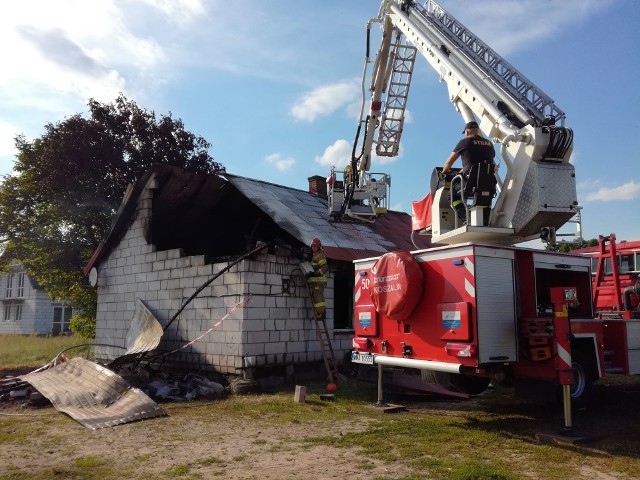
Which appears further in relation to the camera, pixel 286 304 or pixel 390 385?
pixel 286 304

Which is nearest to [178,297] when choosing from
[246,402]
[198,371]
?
[198,371]

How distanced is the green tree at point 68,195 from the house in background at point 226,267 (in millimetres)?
7789

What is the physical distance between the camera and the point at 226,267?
11.2m

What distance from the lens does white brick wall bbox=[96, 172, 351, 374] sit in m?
11.0

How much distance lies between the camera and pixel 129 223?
49.2ft

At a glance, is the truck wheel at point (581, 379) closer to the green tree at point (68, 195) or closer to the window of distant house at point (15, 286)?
the green tree at point (68, 195)

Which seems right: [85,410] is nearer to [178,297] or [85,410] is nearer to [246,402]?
[246,402]

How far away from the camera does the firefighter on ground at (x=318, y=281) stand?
1160 centimetres

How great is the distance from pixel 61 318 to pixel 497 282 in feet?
150

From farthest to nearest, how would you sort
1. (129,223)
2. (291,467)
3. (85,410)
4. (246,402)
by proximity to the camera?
1. (129,223)
2. (246,402)
3. (85,410)
4. (291,467)

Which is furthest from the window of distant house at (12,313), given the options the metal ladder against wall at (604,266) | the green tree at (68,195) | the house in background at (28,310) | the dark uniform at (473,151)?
the dark uniform at (473,151)

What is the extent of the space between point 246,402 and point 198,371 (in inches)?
108

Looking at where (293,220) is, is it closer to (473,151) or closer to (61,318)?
(473,151)

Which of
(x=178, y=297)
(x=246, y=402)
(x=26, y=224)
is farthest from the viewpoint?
(x=26, y=224)
